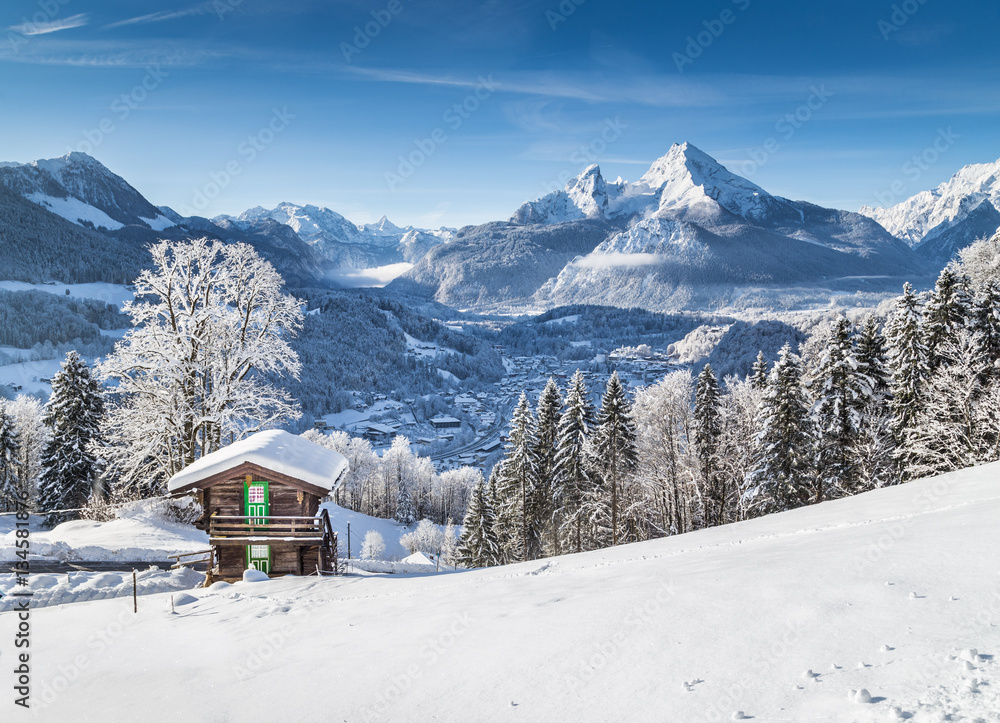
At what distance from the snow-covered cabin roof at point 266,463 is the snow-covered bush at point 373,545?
33.4 meters

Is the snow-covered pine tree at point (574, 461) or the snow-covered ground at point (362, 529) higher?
the snow-covered pine tree at point (574, 461)

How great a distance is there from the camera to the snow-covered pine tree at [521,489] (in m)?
35.5

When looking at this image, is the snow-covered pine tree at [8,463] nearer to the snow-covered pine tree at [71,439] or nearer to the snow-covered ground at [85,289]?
the snow-covered pine tree at [71,439]

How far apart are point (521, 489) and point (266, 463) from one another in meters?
21.9

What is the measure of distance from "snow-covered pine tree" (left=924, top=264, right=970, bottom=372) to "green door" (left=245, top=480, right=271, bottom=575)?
31.2 m

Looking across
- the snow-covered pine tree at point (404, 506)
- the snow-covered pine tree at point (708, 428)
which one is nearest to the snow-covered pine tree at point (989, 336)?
the snow-covered pine tree at point (708, 428)

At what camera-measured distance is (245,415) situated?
2366 centimetres

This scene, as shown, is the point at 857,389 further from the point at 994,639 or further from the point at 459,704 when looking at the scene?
the point at 459,704

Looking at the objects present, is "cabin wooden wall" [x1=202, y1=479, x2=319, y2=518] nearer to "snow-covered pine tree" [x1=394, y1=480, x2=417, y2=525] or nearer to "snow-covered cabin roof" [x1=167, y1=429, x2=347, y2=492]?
"snow-covered cabin roof" [x1=167, y1=429, x2=347, y2=492]

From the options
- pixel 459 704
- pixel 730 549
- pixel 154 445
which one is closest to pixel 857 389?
pixel 730 549

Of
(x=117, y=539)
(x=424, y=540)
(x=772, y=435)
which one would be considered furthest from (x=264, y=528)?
(x=424, y=540)

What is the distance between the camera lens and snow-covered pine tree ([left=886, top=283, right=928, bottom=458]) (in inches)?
1032

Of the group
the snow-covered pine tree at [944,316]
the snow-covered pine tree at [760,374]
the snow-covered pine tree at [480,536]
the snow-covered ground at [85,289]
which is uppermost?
the snow-covered ground at [85,289]

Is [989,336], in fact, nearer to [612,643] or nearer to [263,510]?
[612,643]
